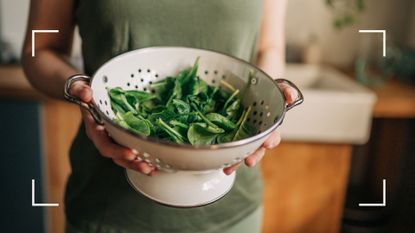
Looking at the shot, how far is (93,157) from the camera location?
692 millimetres

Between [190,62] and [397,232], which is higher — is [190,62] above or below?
above

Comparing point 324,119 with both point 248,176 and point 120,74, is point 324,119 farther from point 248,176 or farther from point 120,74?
point 120,74

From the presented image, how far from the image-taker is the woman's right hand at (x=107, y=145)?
0.50 metres

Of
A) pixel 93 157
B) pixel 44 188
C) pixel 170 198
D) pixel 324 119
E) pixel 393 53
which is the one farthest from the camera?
pixel 393 53

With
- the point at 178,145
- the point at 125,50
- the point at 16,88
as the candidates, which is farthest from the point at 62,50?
the point at 16,88

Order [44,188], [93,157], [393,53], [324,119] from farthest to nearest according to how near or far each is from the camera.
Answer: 1. [393,53]
2. [44,188]
3. [324,119]
4. [93,157]

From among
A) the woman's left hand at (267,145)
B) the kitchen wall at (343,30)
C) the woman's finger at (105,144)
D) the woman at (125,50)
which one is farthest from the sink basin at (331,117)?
the woman's finger at (105,144)

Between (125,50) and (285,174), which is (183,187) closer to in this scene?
(125,50)

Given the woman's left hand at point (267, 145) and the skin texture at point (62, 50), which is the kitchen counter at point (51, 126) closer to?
the skin texture at point (62, 50)

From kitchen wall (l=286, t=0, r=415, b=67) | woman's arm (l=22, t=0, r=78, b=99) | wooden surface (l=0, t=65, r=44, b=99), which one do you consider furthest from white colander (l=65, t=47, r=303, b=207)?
kitchen wall (l=286, t=0, r=415, b=67)

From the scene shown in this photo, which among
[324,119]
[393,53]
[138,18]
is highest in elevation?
[138,18]

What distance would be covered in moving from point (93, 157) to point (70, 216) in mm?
101

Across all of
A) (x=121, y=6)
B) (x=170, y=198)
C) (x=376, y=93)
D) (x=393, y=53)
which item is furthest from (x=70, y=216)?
(x=393, y=53)

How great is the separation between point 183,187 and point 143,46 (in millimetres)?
218
